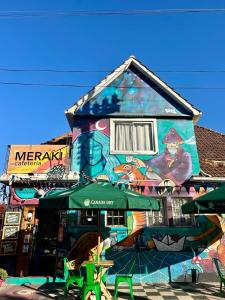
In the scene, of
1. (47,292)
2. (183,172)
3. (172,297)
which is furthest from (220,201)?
(47,292)

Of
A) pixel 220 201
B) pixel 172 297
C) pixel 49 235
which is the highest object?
pixel 220 201

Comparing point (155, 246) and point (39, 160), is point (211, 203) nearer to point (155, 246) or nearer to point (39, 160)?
point (155, 246)

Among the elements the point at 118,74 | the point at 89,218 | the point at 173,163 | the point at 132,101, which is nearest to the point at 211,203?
the point at 173,163

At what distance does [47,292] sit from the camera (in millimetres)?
8297

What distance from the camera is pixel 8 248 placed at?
10.0 metres

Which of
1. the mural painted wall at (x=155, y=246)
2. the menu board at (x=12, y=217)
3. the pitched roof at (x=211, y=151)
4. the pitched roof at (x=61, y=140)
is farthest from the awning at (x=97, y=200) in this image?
the pitched roof at (x=61, y=140)

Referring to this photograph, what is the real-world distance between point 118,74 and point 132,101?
5.54 ft

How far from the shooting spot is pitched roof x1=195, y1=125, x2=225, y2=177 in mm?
12547

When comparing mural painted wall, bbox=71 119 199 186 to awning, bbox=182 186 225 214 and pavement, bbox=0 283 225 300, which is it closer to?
awning, bbox=182 186 225 214

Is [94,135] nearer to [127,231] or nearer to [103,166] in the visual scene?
[103,166]

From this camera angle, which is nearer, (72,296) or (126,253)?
(72,296)

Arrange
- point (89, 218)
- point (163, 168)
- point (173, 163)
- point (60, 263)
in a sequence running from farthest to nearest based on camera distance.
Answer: point (173, 163)
point (163, 168)
point (89, 218)
point (60, 263)

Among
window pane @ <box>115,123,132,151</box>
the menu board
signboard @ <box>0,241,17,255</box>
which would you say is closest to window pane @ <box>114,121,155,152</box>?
window pane @ <box>115,123,132,151</box>

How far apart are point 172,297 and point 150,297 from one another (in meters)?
0.65
